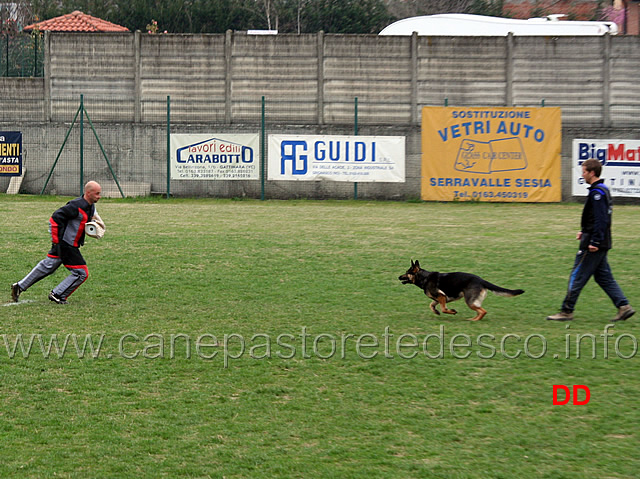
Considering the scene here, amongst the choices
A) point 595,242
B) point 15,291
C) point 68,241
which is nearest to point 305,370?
point 595,242

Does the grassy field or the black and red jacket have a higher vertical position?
the black and red jacket

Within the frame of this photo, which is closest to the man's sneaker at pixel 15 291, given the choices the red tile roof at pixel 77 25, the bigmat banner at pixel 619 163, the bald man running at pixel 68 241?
the bald man running at pixel 68 241

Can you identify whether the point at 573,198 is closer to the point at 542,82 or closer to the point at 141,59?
the point at 542,82

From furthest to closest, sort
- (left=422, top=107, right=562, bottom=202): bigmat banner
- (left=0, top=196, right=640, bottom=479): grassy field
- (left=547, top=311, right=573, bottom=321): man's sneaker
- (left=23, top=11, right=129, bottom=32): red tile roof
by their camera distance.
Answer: (left=23, top=11, right=129, bottom=32): red tile roof, (left=422, top=107, right=562, bottom=202): bigmat banner, (left=547, top=311, right=573, bottom=321): man's sneaker, (left=0, top=196, right=640, bottom=479): grassy field

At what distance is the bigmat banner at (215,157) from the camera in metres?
27.2

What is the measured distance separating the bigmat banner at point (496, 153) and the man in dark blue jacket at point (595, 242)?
16618mm

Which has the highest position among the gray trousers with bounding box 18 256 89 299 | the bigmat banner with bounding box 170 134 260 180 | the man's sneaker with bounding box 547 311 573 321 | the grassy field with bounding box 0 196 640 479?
the bigmat banner with bounding box 170 134 260 180

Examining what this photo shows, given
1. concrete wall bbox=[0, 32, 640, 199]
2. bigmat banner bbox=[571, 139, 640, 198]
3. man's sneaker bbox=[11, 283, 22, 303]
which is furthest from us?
concrete wall bbox=[0, 32, 640, 199]

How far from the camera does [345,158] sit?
27.0m

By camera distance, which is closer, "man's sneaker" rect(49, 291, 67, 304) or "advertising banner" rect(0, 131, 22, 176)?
"man's sneaker" rect(49, 291, 67, 304)

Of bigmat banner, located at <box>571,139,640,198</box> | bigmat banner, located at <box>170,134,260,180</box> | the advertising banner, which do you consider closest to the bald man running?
bigmat banner, located at <box>170,134,260,180</box>

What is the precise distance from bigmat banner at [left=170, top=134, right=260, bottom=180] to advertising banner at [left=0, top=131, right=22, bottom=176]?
5376 mm

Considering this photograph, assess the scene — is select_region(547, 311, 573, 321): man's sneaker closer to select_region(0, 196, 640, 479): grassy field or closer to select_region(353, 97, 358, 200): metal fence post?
select_region(0, 196, 640, 479): grassy field

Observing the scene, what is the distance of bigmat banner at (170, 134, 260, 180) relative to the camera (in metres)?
27.2
